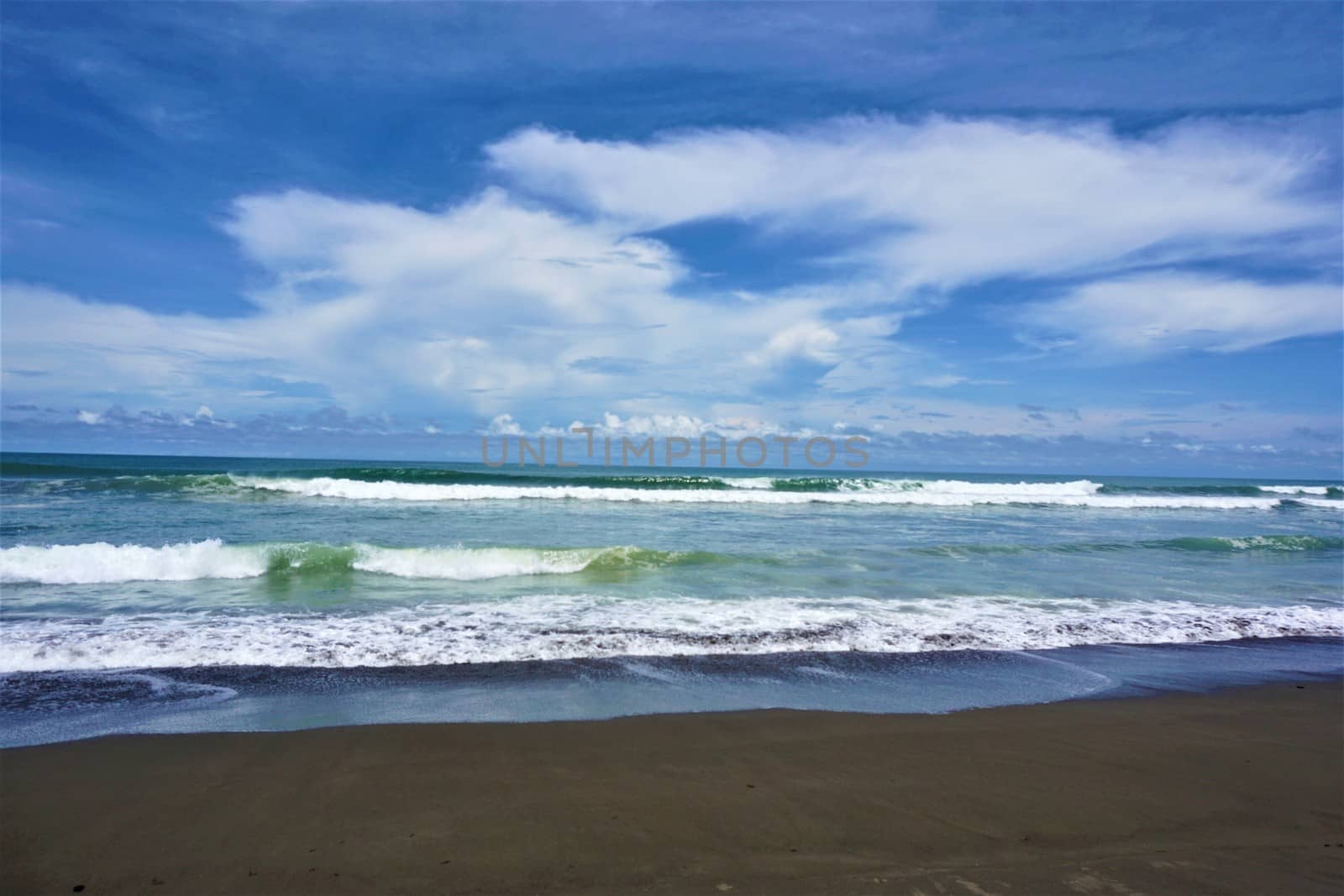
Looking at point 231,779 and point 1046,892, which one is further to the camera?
point 231,779

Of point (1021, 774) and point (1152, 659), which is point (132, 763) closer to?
point (1021, 774)

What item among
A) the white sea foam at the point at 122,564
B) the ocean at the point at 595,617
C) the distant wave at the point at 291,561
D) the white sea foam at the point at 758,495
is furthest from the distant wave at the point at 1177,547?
the white sea foam at the point at 122,564

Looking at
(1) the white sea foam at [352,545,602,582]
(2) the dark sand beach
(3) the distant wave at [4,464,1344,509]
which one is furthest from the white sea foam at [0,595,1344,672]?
(3) the distant wave at [4,464,1344,509]

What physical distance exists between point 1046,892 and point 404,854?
3026 millimetres

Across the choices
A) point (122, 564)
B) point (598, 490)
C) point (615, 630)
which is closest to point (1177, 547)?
point (615, 630)

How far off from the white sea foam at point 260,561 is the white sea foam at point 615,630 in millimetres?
2663

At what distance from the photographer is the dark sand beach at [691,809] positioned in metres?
3.31

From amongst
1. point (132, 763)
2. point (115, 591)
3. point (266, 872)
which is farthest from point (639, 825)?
point (115, 591)

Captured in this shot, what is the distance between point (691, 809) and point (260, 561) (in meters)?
10.1

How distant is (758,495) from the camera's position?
30984 mm

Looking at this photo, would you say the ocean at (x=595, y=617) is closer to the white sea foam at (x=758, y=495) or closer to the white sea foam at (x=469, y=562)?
the white sea foam at (x=469, y=562)

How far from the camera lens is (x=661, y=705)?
18.6 ft

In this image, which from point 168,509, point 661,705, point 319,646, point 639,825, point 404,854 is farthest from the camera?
point 168,509

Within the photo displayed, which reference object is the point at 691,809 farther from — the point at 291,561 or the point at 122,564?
the point at 122,564
